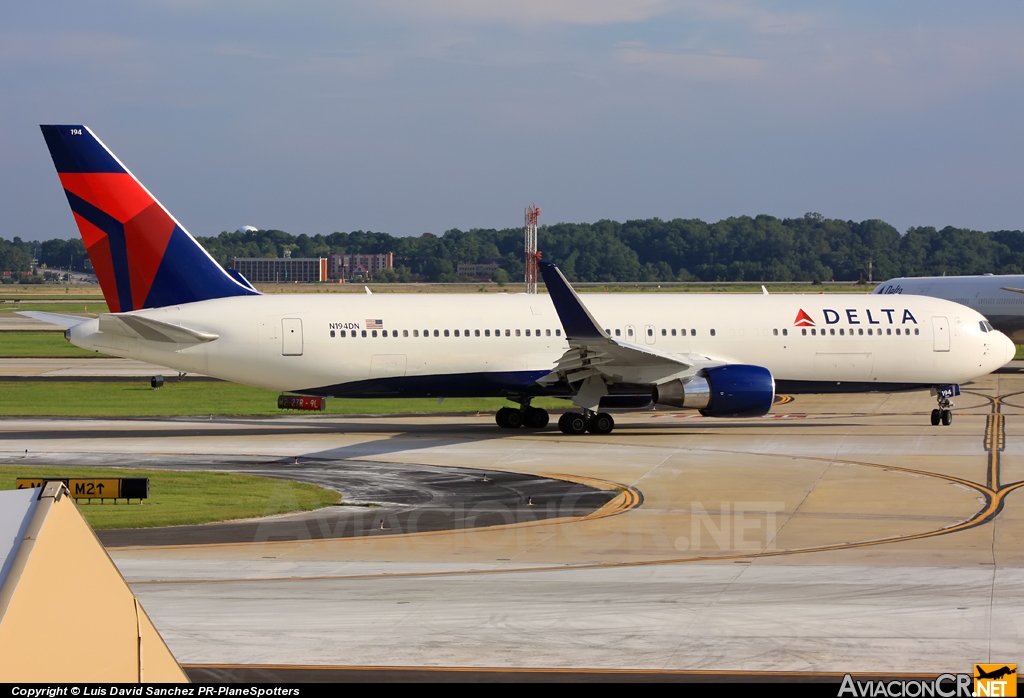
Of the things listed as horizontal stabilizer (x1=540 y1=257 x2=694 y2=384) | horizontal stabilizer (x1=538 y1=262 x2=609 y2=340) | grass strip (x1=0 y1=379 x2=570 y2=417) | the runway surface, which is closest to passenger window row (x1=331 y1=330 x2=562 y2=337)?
horizontal stabilizer (x1=540 y1=257 x2=694 y2=384)

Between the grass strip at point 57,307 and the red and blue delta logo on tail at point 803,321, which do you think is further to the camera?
the grass strip at point 57,307

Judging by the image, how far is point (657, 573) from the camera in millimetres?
16234

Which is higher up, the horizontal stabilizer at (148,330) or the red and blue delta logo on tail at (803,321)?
the red and blue delta logo on tail at (803,321)

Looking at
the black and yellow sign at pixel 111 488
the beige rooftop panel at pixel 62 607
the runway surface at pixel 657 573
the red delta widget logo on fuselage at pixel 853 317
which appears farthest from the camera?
the red delta widget logo on fuselage at pixel 853 317

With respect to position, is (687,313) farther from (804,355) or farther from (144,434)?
(144,434)

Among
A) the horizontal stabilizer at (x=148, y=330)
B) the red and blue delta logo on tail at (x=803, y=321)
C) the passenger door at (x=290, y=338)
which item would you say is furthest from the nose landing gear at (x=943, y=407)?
the horizontal stabilizer at (x=148, y=330)

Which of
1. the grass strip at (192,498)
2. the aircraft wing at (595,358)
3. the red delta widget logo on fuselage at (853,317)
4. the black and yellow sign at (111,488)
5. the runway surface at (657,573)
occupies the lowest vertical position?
the grass strip at (192,498)

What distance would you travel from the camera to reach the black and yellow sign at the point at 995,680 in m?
10.4

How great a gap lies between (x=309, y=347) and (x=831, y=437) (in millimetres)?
15411

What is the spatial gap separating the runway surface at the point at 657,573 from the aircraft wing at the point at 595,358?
2811 millimetres

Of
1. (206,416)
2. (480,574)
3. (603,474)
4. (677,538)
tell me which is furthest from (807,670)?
(206,416)

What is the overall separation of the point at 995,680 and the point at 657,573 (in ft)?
19.7

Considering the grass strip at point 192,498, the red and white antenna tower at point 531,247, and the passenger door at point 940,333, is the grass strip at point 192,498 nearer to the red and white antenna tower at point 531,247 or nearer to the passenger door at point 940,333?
the passenger door at point 940,333

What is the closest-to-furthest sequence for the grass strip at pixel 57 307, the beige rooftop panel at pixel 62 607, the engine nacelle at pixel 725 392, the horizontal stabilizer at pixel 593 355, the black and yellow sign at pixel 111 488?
the beige rooftop panel at pixel 62 607, the black and yellow sign at pixel 111 488, the horizontal stabilizer at pixel 593 355, the engine nacelle at pixel 725 392, the grass strip at pixel 57 307
